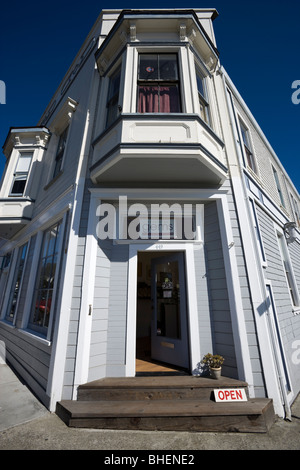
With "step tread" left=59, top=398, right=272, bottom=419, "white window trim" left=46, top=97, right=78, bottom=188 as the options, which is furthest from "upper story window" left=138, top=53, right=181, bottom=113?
"step tread" left=59, top=398, right=272, bottom=419

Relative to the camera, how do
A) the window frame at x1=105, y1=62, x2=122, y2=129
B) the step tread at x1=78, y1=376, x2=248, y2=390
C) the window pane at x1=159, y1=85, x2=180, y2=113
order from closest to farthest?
the step tread at x1=78, y1=376, x2=248, y2=390 < the window pane at x1=159, y1=85, x2=180, y2=113 < the window frame at x1=105, y1=62, x2=122, y2=129

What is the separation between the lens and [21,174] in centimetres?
668

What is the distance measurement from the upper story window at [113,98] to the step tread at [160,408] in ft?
17.2

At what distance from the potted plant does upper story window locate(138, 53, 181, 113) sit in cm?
474

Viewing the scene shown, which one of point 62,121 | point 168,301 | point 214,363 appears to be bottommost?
point 214,363

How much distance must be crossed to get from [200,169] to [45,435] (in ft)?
14.9

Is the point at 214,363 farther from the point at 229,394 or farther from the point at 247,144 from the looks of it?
the point at 247,144

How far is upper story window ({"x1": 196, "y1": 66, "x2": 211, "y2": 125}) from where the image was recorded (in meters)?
4.65

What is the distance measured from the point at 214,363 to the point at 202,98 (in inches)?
219

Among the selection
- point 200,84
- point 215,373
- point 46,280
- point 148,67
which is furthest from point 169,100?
point 215,373

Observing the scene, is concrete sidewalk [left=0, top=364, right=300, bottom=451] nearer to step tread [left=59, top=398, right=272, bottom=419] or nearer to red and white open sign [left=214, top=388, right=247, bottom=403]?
step tread [left=59, top=398, right=272, bottom=419]

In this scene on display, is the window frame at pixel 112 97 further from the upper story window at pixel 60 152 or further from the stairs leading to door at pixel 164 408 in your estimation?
the stairs leading to door at pixel 164 408

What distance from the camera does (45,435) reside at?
239cm

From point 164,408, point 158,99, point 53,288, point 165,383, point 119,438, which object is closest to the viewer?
point 119,438
